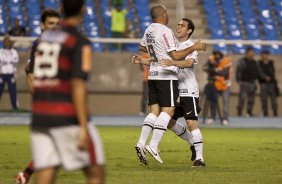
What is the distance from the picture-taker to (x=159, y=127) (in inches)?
571

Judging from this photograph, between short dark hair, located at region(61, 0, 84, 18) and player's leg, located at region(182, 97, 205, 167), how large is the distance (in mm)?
6913

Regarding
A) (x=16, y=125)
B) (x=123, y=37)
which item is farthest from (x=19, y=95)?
(x=16, y=125)

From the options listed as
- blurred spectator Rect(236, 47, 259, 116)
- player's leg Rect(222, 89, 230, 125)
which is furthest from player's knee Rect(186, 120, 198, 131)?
blurred spectator Rect(236, 47, 259, 116)

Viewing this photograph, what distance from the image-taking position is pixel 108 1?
1409 inches

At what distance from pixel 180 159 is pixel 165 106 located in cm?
167

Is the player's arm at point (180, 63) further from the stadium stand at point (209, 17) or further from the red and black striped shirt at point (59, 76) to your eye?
the stadium stand at point (209, 17)

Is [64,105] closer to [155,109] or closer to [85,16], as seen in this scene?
[155,109]

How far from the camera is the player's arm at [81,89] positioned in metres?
7.56

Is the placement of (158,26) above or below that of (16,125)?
above

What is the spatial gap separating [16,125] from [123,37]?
7.66 meters

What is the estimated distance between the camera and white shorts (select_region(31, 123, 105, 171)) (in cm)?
768

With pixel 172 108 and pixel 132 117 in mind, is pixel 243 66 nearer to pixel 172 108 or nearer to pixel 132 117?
pixel 132 117

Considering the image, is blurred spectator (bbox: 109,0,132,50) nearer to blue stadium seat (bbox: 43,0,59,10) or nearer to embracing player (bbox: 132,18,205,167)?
blue stadium seat (bbox: 43,0,59,10)

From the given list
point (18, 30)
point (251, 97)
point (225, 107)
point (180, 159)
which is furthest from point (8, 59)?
point (180, 159)
